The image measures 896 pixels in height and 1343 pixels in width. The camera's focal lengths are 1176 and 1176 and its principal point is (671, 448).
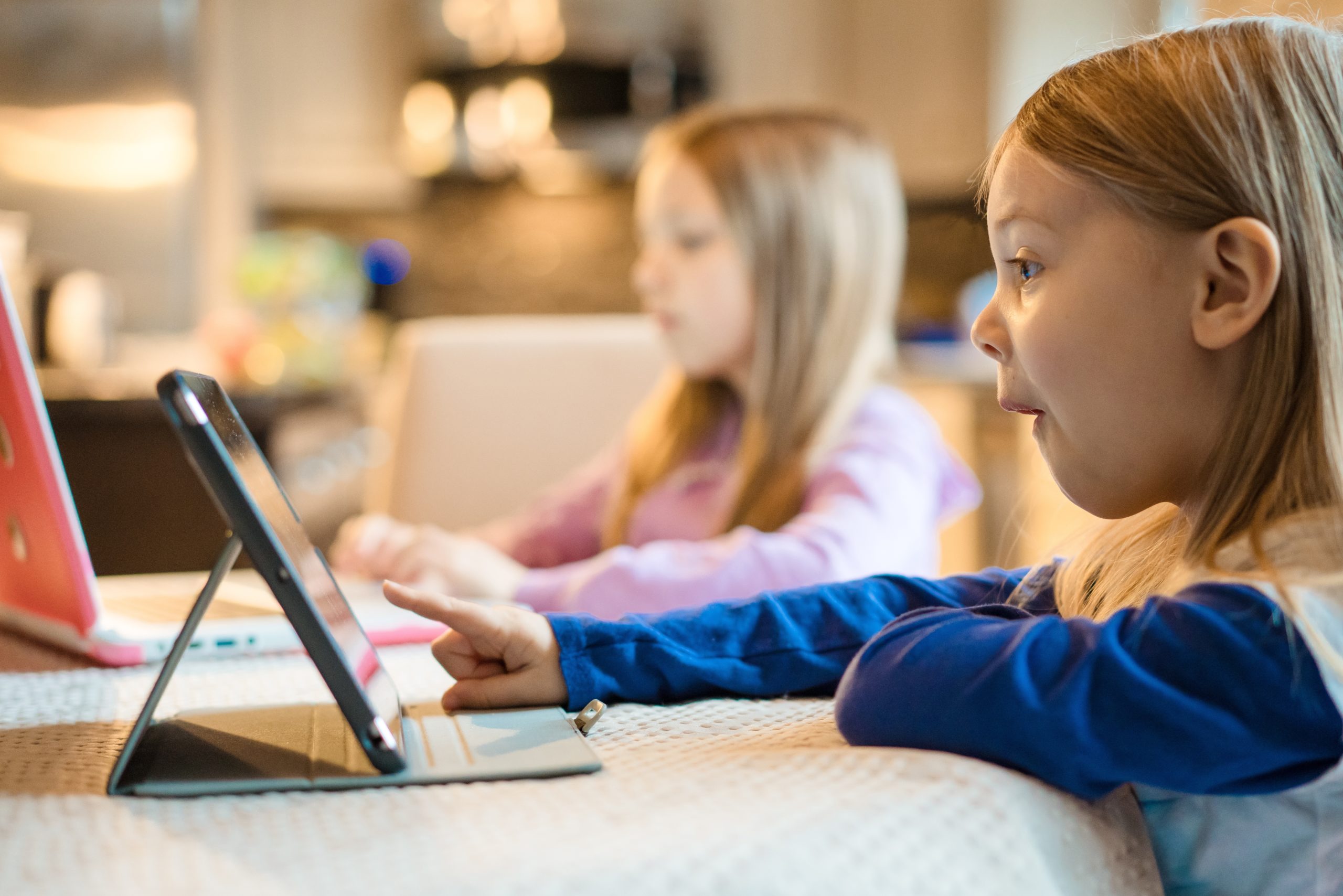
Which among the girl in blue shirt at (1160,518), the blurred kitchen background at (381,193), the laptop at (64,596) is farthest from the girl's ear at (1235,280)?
the blurred kitchen background at (381,193)

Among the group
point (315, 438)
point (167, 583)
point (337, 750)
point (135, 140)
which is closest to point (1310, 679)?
point (337, 750)

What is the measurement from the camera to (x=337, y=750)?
20.2 inches

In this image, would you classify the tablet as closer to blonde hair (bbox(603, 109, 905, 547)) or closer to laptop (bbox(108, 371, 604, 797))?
laptop (bbox(108, 371, 604, 797))

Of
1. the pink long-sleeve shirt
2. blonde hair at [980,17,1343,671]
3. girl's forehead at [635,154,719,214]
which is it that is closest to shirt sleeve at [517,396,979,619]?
the pink long-sleeve shirt

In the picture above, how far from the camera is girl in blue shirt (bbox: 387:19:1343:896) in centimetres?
45

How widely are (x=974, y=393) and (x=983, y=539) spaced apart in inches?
15.2

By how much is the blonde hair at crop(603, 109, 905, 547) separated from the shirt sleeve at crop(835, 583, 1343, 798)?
85 centimetres

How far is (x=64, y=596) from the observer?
776mm

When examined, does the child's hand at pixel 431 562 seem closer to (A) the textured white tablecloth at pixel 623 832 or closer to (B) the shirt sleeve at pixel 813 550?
(B) the shirt sleeve at pixel 813 550

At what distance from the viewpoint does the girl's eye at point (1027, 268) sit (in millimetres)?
585

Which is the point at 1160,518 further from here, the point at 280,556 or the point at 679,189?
the point at 679,189

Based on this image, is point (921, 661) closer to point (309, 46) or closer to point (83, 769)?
point (83, 769)

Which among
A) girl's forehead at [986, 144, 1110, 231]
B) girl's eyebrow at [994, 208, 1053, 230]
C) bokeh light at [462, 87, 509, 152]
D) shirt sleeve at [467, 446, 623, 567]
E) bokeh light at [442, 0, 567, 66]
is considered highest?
bokeh light at [442, 0, 567, 66]

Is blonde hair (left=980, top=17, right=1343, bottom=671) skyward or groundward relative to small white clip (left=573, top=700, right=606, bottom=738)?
skyward
